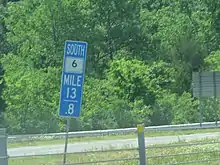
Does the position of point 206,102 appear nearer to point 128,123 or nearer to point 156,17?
point 128,123

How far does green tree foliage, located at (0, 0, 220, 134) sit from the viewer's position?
42.7 metres

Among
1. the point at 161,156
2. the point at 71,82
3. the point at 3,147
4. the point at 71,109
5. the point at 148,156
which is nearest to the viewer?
the point at 3,147

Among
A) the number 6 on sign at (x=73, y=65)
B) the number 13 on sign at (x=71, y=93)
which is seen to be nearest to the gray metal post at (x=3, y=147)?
the number 13 on sign at (x=71, y=93)

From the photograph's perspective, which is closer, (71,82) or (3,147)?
(3,147)

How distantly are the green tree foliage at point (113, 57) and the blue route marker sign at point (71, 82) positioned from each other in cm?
2315

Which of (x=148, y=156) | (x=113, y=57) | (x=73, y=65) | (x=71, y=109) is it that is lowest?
(x=148, y=156)

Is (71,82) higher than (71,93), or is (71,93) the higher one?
(71,82)

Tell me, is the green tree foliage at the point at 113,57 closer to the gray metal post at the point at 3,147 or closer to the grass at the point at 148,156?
the grass at the point at 148,156

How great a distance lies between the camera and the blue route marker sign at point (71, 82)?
46.1 ft

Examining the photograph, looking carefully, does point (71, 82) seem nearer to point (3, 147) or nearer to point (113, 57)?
point (3, 147)

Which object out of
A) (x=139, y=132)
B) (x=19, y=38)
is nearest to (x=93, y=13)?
(x=19, y=38)

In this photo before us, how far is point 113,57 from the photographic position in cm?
5634

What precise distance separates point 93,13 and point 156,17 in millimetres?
7123

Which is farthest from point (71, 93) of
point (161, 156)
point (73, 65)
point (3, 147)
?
point (3, 147)
